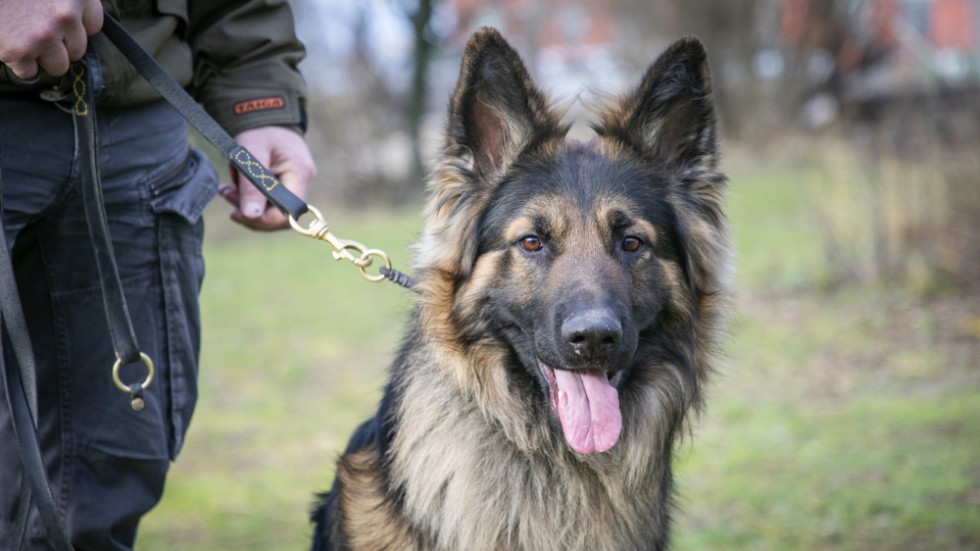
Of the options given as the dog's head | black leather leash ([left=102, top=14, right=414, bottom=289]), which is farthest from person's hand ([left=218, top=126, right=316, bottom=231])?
the dog's head

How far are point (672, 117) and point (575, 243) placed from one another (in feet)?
2.01

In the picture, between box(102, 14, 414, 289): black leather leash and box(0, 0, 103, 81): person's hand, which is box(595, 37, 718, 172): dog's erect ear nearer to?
box(102, 14, 414, 289): black leather leash

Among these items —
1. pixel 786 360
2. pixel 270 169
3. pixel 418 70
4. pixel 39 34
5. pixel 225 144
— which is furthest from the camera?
pixel 418 70

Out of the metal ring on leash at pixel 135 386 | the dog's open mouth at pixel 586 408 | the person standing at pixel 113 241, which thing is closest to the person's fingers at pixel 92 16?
the person standing at pixel 113 241

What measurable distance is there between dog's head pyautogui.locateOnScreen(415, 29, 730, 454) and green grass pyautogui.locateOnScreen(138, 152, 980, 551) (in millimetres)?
392

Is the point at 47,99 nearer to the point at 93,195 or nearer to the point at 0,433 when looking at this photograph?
the point at 93,195

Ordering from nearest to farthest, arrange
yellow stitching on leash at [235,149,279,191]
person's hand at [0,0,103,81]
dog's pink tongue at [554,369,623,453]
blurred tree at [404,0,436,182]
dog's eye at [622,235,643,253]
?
1. person's hand at [0,0,103,81]
2. yellow stitching on leash at [235,149,279,191]
3. dog's pink tongue at [554,369,623,453]
4. dog's eye at [622,235,643,253]
5. blurred tree at [404,0,436,182]

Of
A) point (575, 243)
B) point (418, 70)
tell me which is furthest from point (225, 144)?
point (418, 70)

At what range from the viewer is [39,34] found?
7.01ft

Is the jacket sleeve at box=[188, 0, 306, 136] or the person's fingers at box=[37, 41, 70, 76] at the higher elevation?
the jacket sleeve at box=[188, 0, 306, 136]

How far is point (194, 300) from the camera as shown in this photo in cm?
277

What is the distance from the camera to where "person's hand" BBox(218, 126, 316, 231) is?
2939 mm

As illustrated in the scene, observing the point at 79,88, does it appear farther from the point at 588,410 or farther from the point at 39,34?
the point at 588,410

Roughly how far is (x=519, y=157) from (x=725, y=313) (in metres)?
0.89
